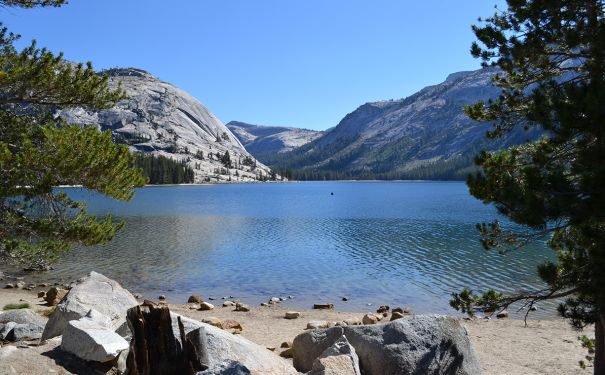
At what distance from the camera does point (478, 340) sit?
20.2 metres

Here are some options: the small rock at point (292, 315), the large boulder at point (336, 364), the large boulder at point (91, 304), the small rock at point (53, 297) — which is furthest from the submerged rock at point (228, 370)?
the small rock at point (53, 297)

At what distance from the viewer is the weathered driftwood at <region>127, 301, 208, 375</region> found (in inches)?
344

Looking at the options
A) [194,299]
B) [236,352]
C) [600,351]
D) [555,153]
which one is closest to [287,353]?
[236,352]

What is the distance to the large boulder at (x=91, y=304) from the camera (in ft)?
41.8

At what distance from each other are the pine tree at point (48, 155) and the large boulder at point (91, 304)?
155 centimetres

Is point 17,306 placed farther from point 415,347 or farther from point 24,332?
point 415,347

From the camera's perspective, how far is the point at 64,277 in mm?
34375

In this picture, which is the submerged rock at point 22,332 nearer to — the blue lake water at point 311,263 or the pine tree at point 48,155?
the pine tree at point 48,155

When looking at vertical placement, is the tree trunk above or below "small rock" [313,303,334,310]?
above

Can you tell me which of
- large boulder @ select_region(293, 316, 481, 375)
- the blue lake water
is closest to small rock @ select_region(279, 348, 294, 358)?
large boulder @ select_region(293, 316, 481, 375)

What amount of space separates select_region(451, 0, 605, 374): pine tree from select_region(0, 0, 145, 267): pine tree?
29.7ft

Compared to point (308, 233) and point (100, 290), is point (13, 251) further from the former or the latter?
point (308, 233)

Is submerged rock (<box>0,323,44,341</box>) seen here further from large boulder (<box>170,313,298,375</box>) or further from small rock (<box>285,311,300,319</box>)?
small rock (<box>285,311,300,319</box>)

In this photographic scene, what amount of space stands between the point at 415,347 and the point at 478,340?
32.9 ft
